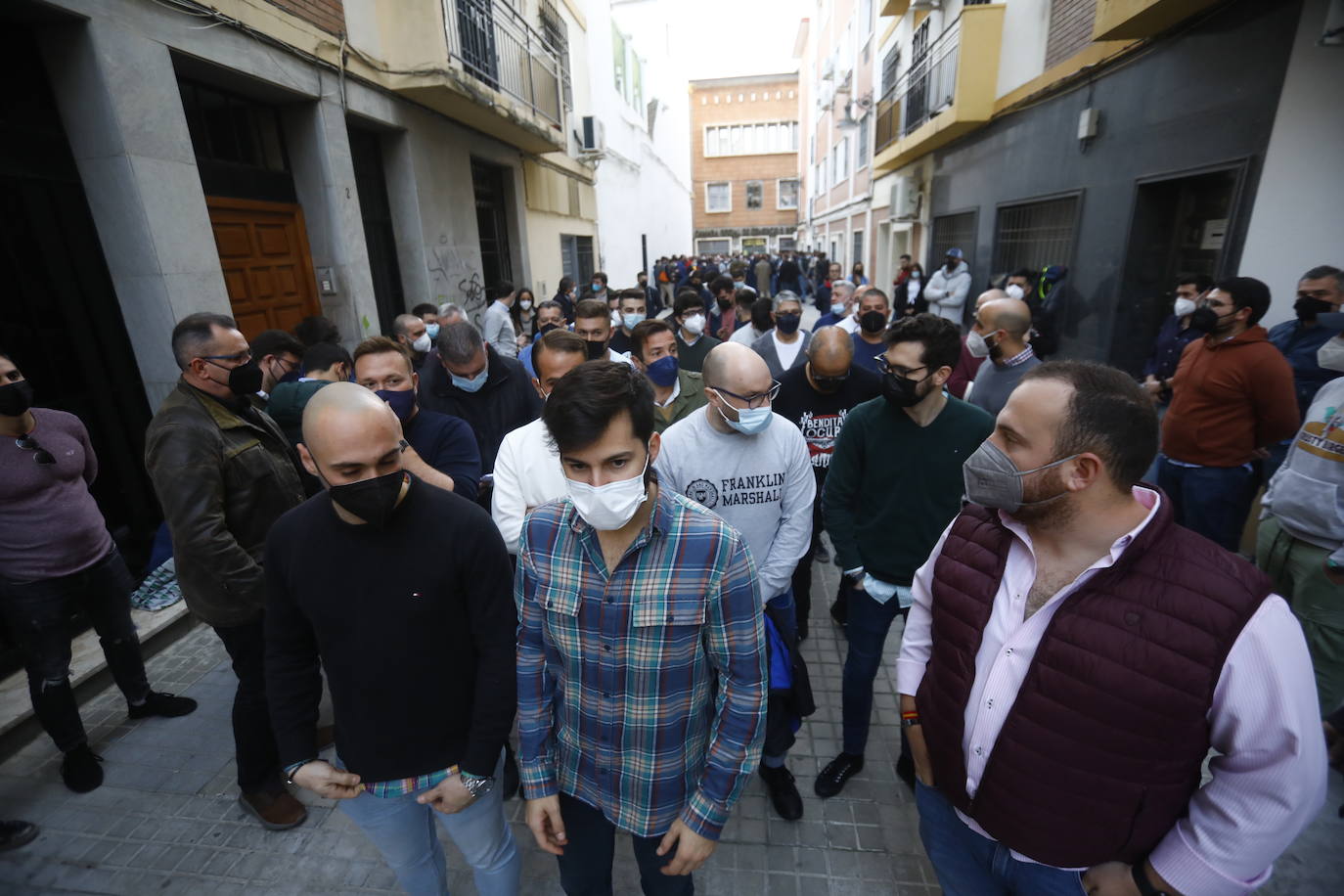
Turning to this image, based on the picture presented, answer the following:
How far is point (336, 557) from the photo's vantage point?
1.71 meters

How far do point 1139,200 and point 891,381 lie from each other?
21.0ft

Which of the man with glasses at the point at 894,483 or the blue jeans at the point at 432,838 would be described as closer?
Result: the blue jeans at the point at 432,838

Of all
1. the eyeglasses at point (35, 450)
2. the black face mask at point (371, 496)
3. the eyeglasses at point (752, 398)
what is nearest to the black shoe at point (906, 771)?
the eyeglasses at point (752, 398)

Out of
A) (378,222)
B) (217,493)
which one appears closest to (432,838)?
(217,493)

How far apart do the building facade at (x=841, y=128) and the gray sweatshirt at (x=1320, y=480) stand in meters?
19.8

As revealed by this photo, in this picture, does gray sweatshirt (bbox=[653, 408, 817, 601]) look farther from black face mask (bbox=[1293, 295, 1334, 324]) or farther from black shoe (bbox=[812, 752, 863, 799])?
black face mask (bbox=[1293, 295, 1334, 324])

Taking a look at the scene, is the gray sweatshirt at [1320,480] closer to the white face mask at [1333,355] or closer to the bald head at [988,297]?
the white face mask at [1333,355]

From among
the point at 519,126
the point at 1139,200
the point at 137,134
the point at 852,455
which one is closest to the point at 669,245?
the point at 519,126

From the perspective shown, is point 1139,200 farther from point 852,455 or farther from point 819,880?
point 819,880

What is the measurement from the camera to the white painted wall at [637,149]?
17.9 metres

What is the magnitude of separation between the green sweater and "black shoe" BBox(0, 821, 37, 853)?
3.87 meters

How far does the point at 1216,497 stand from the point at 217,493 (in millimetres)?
5380

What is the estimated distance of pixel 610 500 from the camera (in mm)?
1539

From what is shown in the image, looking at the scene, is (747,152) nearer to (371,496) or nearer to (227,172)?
(227,172)
